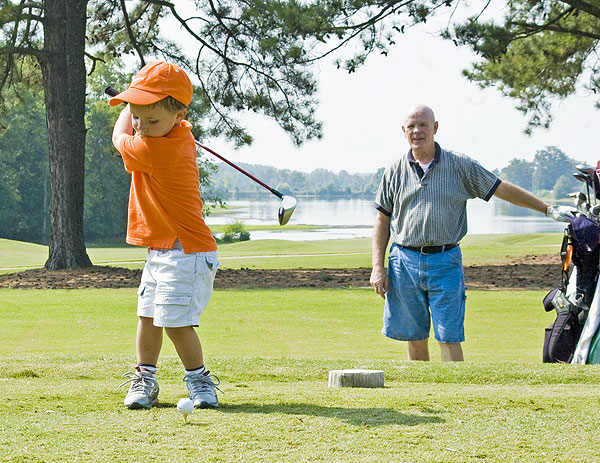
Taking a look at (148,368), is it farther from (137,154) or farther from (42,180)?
(42,180)

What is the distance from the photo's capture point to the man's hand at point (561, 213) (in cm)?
595

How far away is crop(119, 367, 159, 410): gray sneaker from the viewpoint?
13.0ft

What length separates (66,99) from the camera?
728 inches

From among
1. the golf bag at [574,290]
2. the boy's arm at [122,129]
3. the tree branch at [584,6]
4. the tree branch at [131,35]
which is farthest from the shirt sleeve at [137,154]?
the tree branch at [131,35]

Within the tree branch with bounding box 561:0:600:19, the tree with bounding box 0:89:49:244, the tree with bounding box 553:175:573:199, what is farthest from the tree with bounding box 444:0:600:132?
the tree with bounding box 553:175:573:199

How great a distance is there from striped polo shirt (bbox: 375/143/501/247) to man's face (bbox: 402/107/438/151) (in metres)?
0.12

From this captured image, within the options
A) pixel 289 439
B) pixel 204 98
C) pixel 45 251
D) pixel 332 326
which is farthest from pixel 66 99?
pixel 289 439

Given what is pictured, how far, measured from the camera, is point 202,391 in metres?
4.11

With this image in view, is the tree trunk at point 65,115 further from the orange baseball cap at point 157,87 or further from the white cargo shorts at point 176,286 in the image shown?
the orange baseball cap at point 157,87

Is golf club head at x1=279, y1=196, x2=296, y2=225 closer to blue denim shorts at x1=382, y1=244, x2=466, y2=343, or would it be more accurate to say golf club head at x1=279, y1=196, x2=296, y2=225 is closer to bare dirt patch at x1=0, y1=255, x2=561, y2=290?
blue denim shorts at x1=382, y1=244, x2=466, y2=343

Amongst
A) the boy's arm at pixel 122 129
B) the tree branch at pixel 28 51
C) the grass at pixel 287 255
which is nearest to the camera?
the boy's arm at pixel 122 129

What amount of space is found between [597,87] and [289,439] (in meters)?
23.8

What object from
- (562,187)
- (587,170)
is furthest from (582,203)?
(562,187)

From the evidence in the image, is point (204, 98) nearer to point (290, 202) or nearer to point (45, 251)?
point (45, 251)
